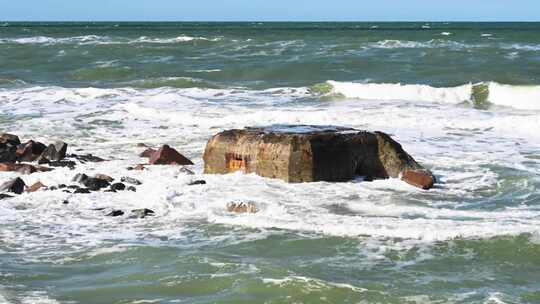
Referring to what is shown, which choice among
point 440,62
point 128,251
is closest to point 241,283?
point 128,251

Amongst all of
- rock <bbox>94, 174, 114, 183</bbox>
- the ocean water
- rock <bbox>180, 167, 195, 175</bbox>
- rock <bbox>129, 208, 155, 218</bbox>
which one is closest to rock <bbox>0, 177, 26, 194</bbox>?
the ocean water

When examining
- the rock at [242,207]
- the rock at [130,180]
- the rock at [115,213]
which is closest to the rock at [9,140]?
the rock at [130,180]

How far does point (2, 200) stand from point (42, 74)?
1995cm

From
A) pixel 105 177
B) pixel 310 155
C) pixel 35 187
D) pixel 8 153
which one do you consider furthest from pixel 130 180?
pixel 8 153

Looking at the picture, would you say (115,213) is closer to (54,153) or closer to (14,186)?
(14,186)

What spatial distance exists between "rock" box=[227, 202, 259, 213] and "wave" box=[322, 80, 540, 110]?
13.2 m

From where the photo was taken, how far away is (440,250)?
22.0 ft

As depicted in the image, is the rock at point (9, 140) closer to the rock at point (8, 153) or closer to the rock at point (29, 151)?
the rock at point (8, 153)

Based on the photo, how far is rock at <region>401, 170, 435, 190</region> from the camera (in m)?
9.23

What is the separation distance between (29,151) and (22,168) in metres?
0.93

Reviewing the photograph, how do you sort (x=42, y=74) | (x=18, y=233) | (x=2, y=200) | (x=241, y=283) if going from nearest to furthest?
(x=241, y=283) → (x=18, y=233) → (x=2, y=200) → (x=42, y=74)

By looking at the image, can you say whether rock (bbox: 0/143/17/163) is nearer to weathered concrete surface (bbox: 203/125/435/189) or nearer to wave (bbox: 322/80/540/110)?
weathered concrete surface (bbox: 203/125/435/189)

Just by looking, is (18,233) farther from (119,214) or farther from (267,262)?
(267,262)

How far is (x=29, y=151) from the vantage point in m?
10.8
